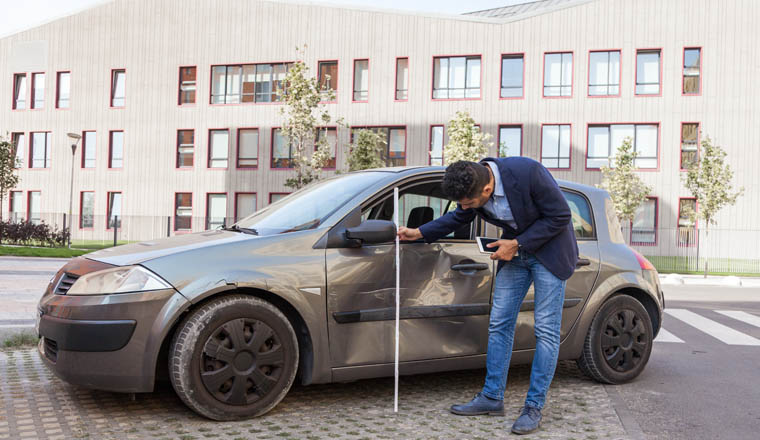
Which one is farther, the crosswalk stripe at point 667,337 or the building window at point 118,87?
the building window at point 118,87

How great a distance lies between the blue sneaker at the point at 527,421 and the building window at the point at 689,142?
28.1 meters

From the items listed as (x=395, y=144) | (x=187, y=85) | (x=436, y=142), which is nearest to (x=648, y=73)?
(x=436, y=142)

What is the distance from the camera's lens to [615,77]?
29.9m

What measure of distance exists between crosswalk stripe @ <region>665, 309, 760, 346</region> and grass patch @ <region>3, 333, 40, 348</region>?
7500 millimetres

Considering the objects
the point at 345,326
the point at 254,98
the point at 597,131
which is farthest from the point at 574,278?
the point at 254,98

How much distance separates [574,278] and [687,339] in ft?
13.1

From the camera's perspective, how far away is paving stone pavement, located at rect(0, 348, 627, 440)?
12.5ft

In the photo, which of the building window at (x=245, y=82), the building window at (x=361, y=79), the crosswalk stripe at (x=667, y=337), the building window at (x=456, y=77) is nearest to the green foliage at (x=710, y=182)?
the building window at (x=456, y=77)

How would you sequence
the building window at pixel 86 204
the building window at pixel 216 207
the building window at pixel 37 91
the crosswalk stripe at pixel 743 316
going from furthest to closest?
the building window at pixel 37 91
the building window at pixel 86 204
the building window at pixel 216 207
the crosswalk stripe at pixel 743 316

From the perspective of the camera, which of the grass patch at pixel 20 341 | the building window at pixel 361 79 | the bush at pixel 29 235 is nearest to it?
the grass patch at pixel 20 341

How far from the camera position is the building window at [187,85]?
35219 millimetres

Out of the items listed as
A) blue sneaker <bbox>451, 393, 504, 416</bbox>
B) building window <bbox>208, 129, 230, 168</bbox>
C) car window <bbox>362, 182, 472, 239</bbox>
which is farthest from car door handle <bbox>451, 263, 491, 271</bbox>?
building window <bbox>208, 129, 230, 168</bbox>

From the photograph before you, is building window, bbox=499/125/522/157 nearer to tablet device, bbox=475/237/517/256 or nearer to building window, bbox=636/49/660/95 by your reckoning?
building window, bbox=636/49/660/95

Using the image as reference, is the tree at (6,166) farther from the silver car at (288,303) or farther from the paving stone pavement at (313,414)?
the silver car at (288,303)
